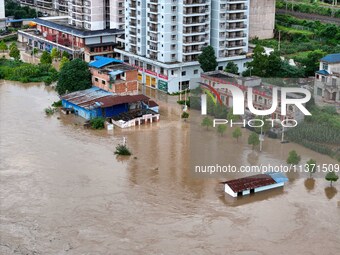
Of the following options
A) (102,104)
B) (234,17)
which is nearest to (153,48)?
(234,17)

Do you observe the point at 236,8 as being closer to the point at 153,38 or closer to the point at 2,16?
the point at 153,38

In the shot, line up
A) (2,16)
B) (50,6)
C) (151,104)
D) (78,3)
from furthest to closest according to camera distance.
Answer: (50,6)
(2,16)
(78,3)
(151,104)

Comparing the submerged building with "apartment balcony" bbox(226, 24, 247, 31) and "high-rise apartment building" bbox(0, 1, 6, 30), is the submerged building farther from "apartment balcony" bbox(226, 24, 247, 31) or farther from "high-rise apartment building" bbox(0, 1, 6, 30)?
"high-rise apartment building" bbox(0, 1, 6, 30)

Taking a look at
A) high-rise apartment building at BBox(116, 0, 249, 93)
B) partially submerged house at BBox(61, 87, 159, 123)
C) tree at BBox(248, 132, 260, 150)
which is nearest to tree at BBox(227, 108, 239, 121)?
tree at BBox(248, 132, 260, 150)

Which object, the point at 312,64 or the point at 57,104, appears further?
the point at 312,64

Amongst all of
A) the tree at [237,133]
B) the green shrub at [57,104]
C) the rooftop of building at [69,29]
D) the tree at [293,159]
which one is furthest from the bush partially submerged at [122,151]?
the rooftop of building at [69,29]

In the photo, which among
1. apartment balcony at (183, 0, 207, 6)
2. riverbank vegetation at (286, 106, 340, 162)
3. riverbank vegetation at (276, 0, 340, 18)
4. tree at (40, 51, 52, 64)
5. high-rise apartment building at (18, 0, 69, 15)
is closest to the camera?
riverbank vegetation at (286, 106, 340, 162)

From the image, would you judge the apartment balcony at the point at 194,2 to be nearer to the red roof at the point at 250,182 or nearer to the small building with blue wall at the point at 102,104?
the small building with blue wall at the point at 102,104
